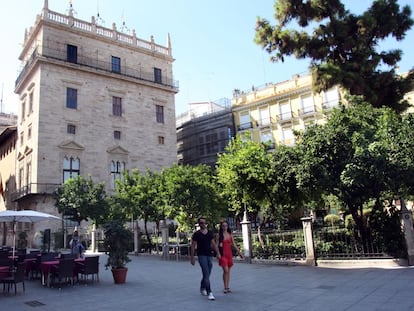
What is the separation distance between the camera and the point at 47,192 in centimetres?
2884

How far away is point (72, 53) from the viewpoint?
3338 cm

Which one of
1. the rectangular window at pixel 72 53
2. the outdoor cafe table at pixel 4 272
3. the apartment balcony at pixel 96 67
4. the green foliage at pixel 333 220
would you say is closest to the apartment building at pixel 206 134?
the apartment balcony at pixel 96 67

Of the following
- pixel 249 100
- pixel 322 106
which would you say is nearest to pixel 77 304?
pixel 322 106

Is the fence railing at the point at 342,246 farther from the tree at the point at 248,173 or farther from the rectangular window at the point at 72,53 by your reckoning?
the rectangular window at the point at 72,53

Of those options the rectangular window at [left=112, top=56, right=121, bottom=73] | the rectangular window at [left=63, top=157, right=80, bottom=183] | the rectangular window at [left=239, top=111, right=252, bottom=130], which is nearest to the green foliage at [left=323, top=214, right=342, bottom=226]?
the rectangular window at [left=239, top=111, right=252, bottom=130]

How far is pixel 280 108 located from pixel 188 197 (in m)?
22.9

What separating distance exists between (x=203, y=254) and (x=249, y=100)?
35001 mm

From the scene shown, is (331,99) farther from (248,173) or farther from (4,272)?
(4,272)

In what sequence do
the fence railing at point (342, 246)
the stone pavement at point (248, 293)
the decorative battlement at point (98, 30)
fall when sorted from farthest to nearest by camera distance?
the decorative battlement at point (98, 30)
the fence railing at point (342, 246)
the stone pavement at point (248, 293)

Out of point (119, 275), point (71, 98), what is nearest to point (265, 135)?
point (71, 98)

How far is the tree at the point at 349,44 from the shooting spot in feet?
52.6

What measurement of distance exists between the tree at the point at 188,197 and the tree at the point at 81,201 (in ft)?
25.9

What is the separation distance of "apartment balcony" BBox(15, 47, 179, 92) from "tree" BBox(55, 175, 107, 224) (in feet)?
40.0

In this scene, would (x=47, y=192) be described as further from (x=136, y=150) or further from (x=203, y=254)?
(x=203, y=254)
